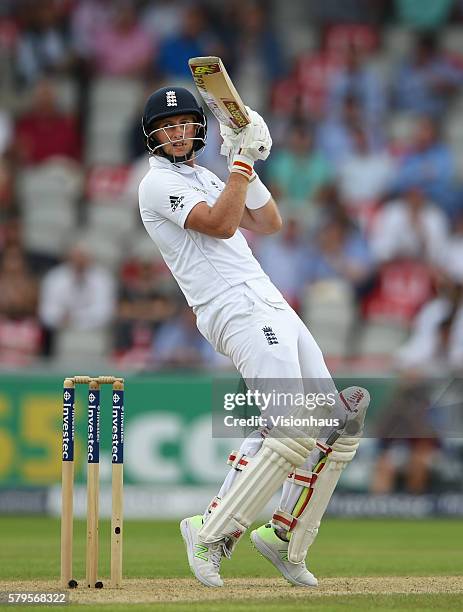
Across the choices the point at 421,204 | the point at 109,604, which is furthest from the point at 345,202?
the point at 109,604

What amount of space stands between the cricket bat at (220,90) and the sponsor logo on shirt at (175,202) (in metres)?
0.40

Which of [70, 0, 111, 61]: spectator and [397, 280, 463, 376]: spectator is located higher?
[70, 0, 111, 61]: spectator

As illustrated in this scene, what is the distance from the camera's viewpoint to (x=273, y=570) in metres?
7.20

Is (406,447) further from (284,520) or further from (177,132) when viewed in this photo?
(177,132)

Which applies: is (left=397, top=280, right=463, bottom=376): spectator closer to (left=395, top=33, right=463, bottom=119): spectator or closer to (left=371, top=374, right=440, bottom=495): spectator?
(left=371, top=374, right=440, bottom=495): spectator

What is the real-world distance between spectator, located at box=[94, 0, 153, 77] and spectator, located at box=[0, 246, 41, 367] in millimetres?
3283

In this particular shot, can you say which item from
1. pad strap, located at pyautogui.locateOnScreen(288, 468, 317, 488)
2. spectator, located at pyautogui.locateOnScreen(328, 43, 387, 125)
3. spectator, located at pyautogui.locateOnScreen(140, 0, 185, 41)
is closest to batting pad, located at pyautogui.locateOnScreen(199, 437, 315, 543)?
pad strap, located at pyautogui.locateOnScreen(288, 468, 317, 488)

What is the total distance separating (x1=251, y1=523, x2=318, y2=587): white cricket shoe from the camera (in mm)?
6184

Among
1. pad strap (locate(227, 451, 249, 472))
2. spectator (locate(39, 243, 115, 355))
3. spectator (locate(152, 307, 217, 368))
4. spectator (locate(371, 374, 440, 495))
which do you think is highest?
pad strap (locate(227, 451, 249, 472))

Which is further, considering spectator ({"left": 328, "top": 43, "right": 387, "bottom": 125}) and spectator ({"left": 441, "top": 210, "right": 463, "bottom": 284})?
spectator ({"left": 328, "top": 43, "right": 387, "bottom": 125})

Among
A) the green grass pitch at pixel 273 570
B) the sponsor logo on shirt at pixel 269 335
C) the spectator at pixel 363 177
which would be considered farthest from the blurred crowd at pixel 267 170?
the sponsor logo on shirt at pixel 269 335

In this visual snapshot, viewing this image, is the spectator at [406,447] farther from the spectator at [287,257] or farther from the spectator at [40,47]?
the spectator at [40,47]

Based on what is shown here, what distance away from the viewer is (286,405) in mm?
5879

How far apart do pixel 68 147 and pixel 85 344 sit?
3.08 meters
